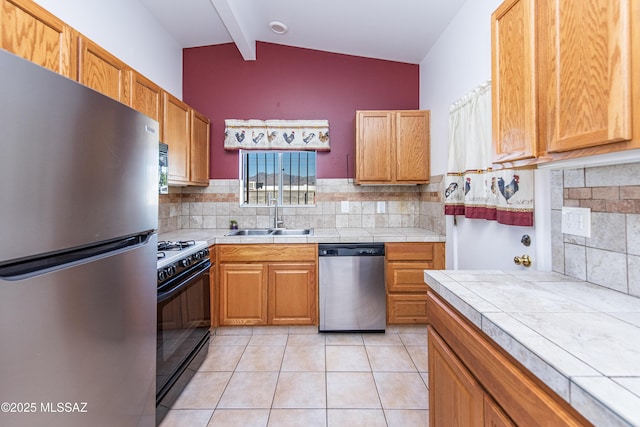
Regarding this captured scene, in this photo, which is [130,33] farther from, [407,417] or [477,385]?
[407,417]

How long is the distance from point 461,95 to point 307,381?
7.99 feet

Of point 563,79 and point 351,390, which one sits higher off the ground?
point 563,79

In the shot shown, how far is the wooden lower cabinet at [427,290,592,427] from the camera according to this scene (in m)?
0.64

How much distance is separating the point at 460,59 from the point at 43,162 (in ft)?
8.65

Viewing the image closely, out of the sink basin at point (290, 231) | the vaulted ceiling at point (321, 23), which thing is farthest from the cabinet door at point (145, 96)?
the sink basin at point (290, 231)

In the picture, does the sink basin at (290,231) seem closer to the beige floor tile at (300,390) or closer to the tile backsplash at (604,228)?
the beige floor tile at (300,390)

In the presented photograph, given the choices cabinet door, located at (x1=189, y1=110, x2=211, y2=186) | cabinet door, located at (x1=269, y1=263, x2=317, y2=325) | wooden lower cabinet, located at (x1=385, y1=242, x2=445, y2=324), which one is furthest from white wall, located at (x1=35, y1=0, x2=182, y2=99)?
wooden lower cabinet, located at (x1=385, y1=242, x2=445, y2=324)

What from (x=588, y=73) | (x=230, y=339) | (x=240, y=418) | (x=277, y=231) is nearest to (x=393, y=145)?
(x=277, y=231)

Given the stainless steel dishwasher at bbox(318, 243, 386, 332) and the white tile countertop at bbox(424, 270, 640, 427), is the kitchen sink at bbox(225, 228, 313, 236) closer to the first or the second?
the stainless steel dishwasher at bbox(318, 243, 386, 332)

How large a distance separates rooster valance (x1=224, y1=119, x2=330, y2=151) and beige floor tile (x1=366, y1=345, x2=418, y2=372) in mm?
2078

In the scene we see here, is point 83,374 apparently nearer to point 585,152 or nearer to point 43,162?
point 43,162

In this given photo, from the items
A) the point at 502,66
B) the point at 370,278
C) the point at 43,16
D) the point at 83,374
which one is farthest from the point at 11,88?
the point at 370,278

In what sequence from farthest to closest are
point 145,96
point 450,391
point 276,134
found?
point 276,134, point 145,96, point 450,391

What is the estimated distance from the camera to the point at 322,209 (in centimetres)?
327
